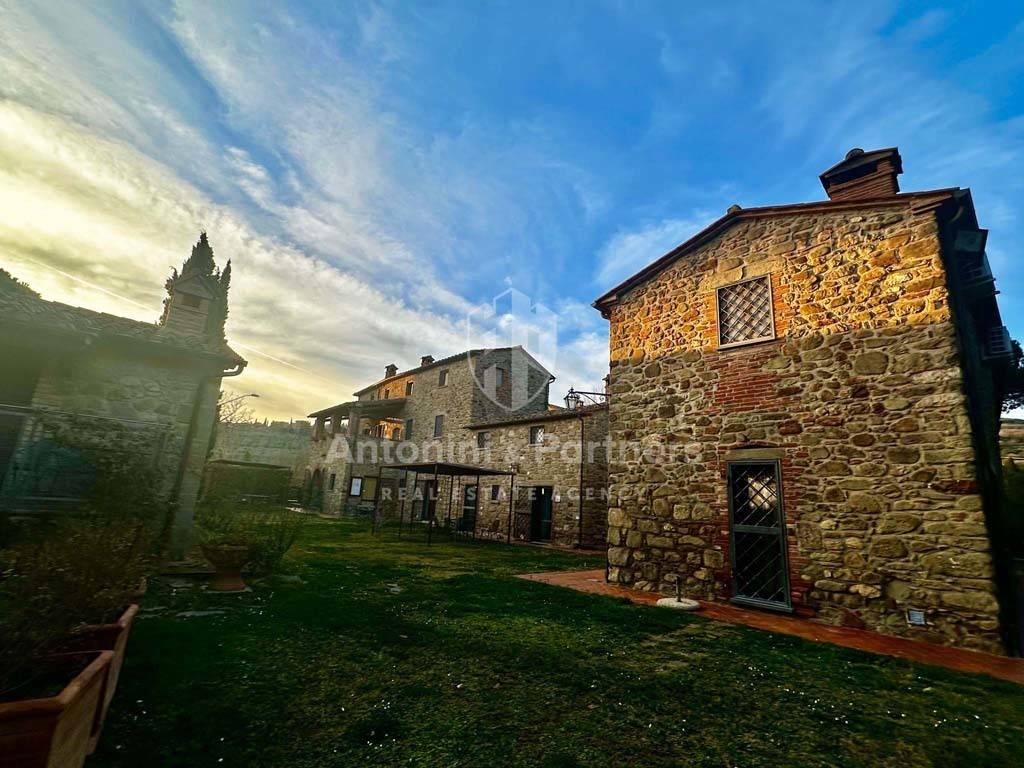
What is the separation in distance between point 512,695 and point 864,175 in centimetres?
876

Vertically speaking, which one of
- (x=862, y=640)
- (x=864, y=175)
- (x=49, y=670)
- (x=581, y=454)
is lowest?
(x=862, y=640)

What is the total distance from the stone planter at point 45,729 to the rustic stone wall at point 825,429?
7.19m

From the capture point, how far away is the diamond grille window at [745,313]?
7.13 m

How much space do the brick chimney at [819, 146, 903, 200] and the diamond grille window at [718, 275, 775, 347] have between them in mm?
1824

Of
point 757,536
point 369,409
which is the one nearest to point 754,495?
point 757,536

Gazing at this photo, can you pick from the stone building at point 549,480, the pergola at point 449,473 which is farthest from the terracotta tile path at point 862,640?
the stone building at point 549,480

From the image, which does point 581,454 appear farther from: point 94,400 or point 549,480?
point 94,400

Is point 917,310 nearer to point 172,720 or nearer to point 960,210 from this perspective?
point 960,210

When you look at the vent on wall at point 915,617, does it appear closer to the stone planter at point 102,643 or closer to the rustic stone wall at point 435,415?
the stone planter at point 102,643

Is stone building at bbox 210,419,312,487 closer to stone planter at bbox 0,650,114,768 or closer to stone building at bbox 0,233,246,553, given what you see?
stone building at bbox 0,233,246,553

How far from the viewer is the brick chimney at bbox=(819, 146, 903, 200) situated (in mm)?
6855

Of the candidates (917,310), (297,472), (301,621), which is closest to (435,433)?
(297,472)

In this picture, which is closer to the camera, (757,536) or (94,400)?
(757,536)

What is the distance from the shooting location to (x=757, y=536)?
6680 mm
